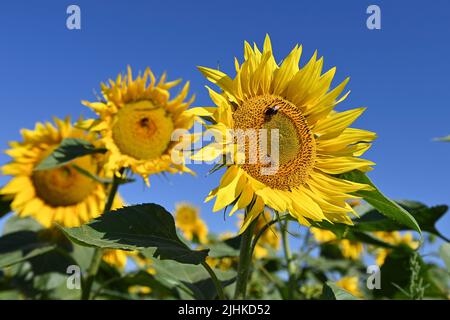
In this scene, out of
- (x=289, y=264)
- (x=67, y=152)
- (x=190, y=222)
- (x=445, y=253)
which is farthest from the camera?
(x=190, y=222)

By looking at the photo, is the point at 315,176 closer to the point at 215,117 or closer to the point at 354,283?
the point at 215,117

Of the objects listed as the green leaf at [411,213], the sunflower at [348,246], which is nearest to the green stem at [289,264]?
the green leaf at [411,213]

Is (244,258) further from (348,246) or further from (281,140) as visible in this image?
(348,246)

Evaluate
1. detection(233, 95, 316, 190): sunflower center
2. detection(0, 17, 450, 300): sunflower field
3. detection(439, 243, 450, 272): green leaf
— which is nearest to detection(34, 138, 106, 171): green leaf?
detection(0, 17, 450, 300): sunflower field

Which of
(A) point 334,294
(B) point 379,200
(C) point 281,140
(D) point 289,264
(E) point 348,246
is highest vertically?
(C) point 281,140

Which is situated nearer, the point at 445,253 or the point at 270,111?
the point at 270,111

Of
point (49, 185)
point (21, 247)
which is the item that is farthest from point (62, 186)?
point (21, 247)

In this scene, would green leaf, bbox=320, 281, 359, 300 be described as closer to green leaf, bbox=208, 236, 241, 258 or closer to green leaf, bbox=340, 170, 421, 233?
green leaf, bbox=340, 170, 421, 233
